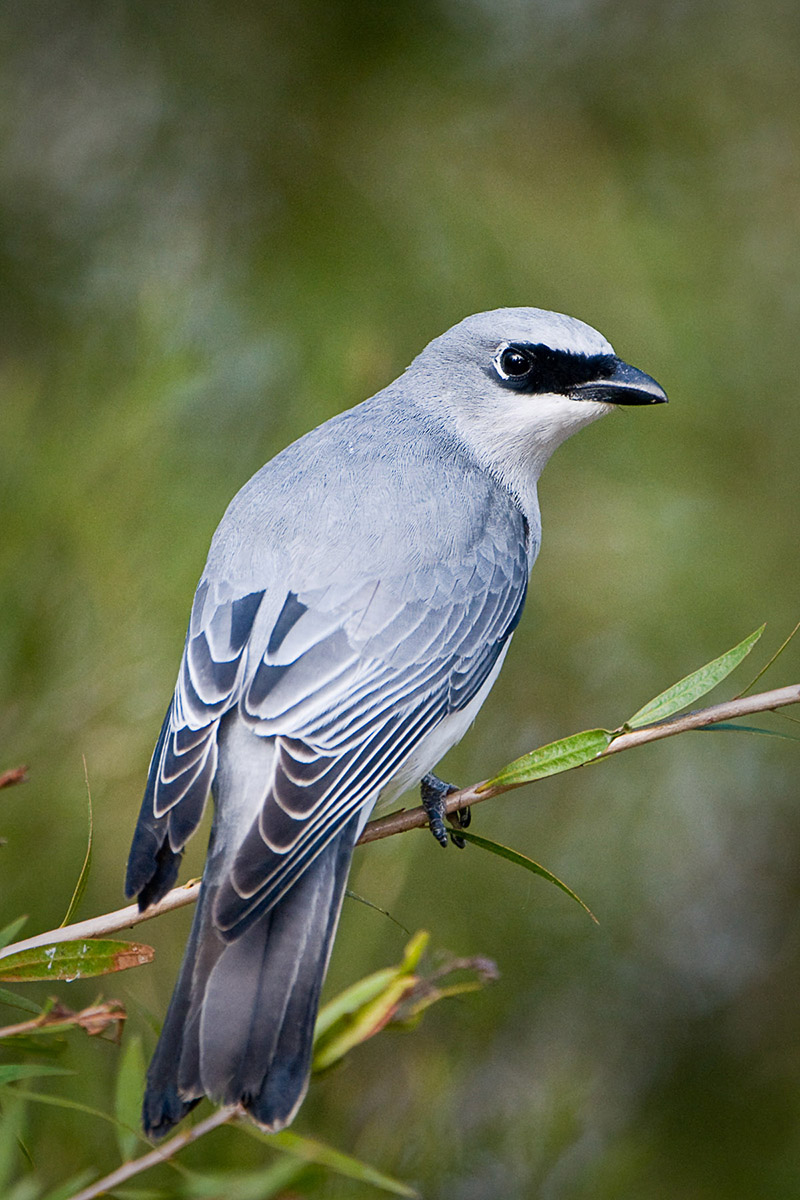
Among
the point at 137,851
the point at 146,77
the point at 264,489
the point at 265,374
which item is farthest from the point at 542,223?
the point at 137,851

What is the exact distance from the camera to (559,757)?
3.98ft

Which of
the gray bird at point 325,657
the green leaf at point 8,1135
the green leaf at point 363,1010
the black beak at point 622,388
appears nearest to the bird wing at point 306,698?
the gray bird at point 325,657

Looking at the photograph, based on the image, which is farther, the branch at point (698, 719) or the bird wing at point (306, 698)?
the bird wing at point (306, 698)

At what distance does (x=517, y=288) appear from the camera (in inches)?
102

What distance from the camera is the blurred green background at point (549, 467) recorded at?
208 cm

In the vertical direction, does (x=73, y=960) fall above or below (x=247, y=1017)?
above

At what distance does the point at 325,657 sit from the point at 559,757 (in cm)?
47

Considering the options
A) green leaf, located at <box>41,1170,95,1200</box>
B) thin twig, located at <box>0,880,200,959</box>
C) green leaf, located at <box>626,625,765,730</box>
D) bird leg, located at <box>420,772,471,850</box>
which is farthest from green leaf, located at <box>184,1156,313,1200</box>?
bird leg, located at <box>420,772,471,850</box>

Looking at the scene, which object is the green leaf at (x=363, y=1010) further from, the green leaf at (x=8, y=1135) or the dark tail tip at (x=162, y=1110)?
the green leaf at (x=8, y=1135)

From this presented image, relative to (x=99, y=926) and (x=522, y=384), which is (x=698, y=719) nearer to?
(x=99, y=926)

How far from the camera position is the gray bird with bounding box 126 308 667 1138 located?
1.33 metres

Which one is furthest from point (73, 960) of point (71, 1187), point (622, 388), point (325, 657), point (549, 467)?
point (549, 467)

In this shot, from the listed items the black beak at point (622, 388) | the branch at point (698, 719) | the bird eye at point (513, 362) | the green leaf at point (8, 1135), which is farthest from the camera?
the bird eye at point (513, 362)

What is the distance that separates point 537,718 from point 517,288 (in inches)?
35.1
